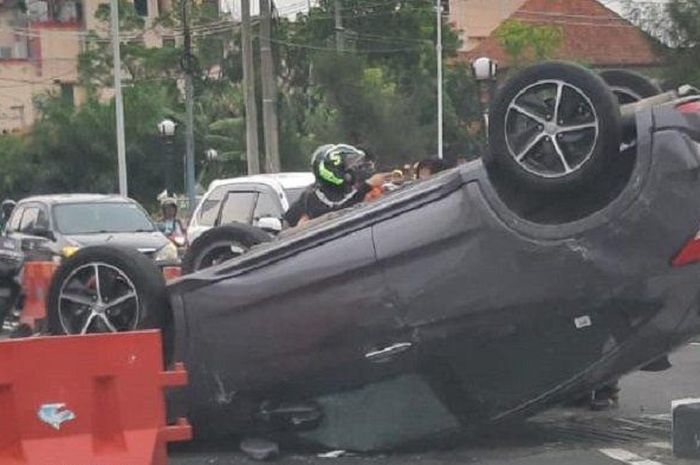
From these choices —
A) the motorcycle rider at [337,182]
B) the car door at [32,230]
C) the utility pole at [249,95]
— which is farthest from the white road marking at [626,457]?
the utility pole at [249,95]

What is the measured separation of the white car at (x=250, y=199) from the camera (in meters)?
17.7

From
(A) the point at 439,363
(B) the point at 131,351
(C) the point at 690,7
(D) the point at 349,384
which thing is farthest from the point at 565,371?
(C) the point at 690,7

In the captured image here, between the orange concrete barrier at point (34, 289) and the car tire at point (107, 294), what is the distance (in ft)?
9.99

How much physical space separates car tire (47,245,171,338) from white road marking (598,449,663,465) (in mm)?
2524

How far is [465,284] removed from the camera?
7.33 meters

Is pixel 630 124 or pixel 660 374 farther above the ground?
pixel 630 124

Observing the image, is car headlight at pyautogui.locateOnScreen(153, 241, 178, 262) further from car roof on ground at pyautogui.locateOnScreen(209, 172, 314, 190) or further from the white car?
car roof on ground at pyautogui.locateOnScreen(209, 172, 314, 190)

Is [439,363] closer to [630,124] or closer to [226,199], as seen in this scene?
[630,124]

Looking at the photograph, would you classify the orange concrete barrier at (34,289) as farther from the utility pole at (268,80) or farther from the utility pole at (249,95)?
the utility pole at (268,80)

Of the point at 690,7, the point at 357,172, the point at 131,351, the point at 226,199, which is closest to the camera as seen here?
the point at 131,351

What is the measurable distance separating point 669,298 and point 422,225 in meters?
1.33

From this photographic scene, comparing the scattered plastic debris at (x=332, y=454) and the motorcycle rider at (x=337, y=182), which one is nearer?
the scattered plastic debris at (x=332, y=454)

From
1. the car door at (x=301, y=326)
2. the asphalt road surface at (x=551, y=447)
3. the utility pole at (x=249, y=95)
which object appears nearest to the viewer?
the car door at (x=301, y=326)

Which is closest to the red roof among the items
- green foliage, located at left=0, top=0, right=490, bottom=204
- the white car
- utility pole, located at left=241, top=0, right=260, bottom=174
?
green foliage, located at left=0, top=0, right=490, bottom=204
